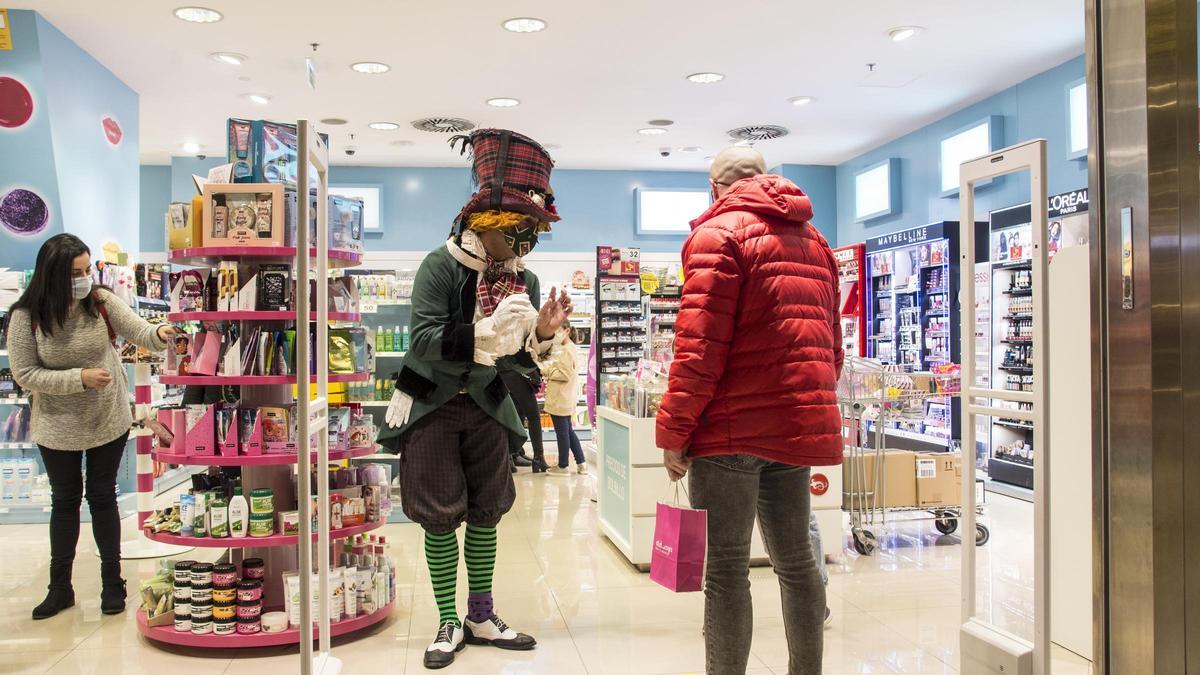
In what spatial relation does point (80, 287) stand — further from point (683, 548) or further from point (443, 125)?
point (443, 125)

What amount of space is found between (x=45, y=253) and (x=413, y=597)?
223cm

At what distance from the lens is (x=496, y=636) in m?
3.40

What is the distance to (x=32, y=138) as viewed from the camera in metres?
6.18

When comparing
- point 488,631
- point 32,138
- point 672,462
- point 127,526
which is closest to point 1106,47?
point 672,462

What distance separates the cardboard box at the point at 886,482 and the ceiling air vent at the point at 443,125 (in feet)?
20.3

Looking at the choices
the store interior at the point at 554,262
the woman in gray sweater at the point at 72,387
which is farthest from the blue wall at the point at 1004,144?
the woman in gray sweater at the point at 72,387

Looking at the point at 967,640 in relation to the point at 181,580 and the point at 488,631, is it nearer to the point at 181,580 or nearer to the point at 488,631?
the point at 488,631

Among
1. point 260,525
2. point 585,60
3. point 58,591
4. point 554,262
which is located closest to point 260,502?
point 260,525

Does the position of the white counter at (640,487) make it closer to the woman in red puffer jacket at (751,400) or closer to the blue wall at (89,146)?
the woman in red puffer jacket at (751,400)

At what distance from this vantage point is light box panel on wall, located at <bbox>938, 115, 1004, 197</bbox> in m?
8.44

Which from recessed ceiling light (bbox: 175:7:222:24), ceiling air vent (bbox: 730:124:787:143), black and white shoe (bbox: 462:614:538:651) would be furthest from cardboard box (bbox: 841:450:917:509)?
ceiling air vent (bbox: 730:124:787:143)

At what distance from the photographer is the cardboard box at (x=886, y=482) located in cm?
508

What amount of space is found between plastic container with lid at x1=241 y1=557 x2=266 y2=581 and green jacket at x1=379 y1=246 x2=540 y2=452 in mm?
791

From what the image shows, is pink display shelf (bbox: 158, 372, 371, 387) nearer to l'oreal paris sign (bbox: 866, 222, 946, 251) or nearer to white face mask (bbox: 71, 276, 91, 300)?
white face mask (bbox: 71, 276, 91, 300)
